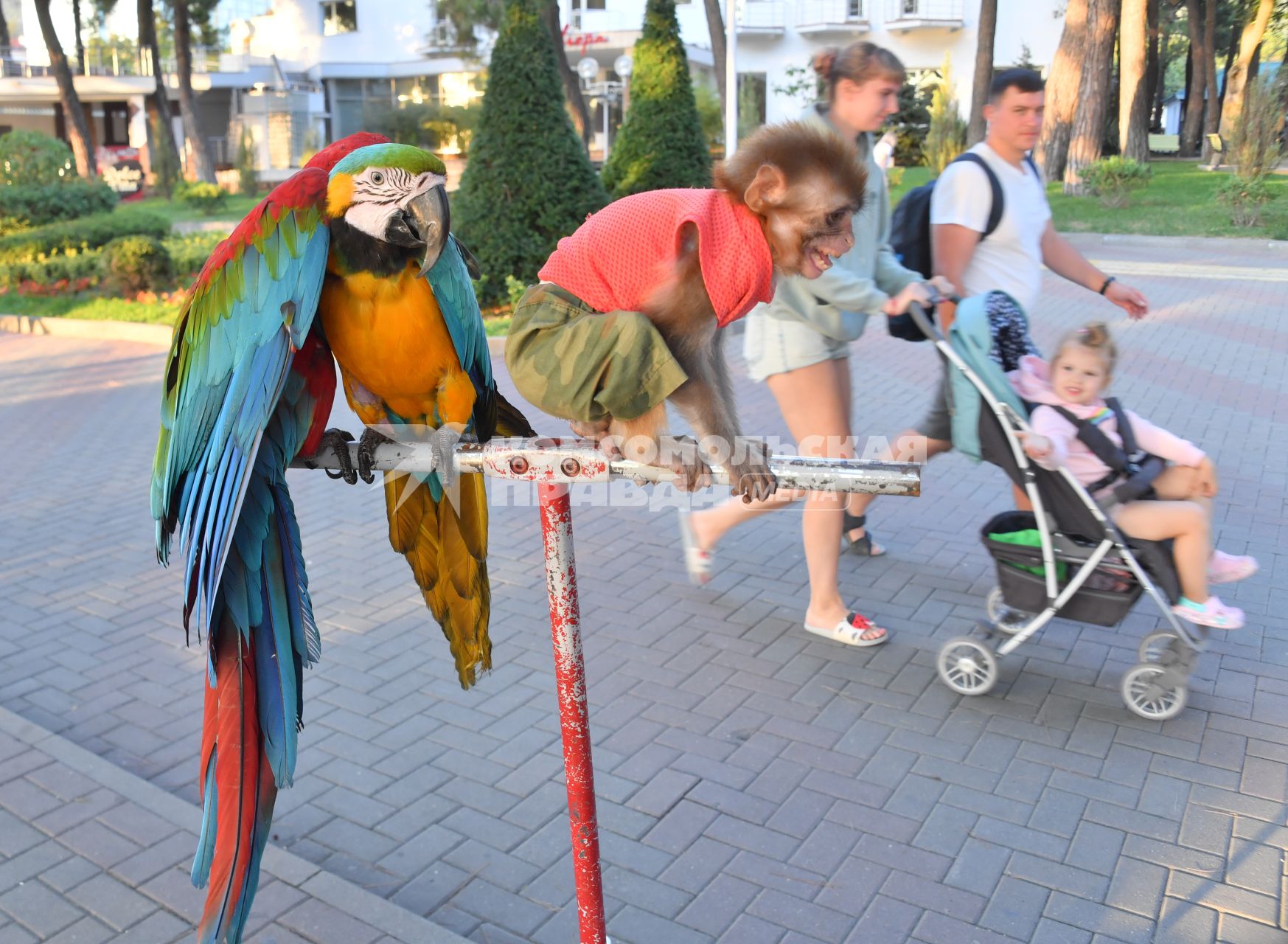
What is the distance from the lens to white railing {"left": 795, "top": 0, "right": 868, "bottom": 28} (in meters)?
34.3

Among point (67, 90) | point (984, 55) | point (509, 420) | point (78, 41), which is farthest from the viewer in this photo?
point (78, 41)

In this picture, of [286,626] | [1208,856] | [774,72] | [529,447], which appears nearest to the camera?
[529,447]

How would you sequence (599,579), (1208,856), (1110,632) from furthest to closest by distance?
(599,579), (1110,632), (1208,856)

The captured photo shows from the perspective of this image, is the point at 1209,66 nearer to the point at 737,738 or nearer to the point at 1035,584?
the point at 1035,584

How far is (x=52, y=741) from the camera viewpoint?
142 inches

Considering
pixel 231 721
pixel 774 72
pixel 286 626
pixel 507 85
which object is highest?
pixel 774 72

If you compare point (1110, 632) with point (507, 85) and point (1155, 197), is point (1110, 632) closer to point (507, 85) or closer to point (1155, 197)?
point (507, 85)

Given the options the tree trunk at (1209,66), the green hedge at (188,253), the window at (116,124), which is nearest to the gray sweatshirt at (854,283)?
the green hedge at (188,253)

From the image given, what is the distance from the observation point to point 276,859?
9.68ft

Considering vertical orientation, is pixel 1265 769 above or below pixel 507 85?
below

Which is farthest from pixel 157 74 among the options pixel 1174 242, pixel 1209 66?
pixel 1209 66

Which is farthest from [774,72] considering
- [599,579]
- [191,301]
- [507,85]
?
[191,301]

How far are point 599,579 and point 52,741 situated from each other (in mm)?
2362

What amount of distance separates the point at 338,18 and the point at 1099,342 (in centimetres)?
4267
